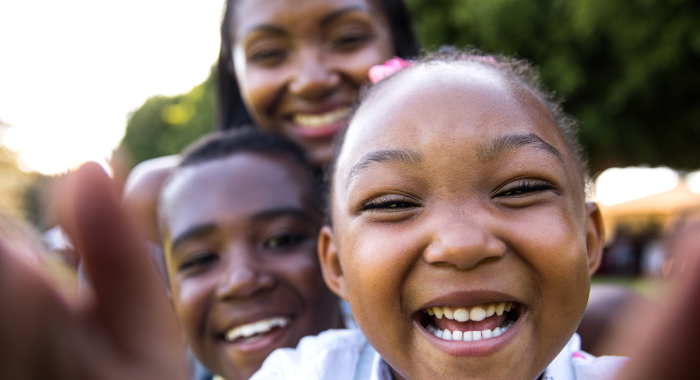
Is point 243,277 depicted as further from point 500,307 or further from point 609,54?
point 609,54

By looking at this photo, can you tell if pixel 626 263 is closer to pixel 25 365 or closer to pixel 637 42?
pixel 637 42

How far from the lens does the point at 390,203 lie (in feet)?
4.34

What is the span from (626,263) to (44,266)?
1653 centimetres

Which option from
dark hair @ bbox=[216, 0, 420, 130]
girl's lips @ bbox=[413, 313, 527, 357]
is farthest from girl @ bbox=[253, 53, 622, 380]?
dark hair @ bbox=[216, 0, 420, 130]

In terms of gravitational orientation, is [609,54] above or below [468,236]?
above

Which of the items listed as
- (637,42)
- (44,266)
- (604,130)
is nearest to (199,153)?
(44,266)

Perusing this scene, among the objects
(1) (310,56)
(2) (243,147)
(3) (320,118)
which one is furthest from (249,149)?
(1) (310,56)

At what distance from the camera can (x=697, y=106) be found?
1045cm

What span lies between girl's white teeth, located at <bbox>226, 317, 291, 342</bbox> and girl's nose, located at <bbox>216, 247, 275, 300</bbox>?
4.6 inches

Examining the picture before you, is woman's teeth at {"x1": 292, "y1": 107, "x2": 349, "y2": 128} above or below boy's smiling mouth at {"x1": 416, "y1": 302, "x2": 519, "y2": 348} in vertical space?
above

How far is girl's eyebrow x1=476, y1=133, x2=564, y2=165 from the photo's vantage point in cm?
125

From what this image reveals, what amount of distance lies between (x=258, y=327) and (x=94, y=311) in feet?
3.97

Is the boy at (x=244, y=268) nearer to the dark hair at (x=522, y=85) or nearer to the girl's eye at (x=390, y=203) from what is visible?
the dark hair at (x=522, y=85)

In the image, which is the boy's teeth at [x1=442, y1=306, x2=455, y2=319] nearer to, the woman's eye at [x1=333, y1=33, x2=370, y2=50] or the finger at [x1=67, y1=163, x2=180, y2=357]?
the finger at [x1=67, y1=163, x2=180, y2=357]
